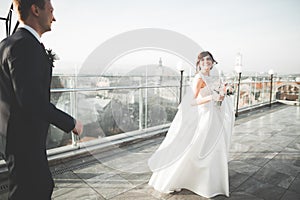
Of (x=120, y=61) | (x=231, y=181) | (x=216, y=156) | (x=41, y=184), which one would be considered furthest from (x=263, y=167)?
(x=120, y=61)

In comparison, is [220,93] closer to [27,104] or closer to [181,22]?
[27,104]

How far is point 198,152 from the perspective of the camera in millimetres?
1904

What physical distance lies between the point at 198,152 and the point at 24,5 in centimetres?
186

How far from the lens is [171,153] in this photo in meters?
2.04

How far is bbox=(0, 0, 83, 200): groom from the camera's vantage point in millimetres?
796

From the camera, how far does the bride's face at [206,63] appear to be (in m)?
2.08

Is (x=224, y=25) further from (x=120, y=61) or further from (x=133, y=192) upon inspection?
(x=133, y=192)

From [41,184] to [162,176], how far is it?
4.30 ft

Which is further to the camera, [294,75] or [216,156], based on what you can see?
[294,75]

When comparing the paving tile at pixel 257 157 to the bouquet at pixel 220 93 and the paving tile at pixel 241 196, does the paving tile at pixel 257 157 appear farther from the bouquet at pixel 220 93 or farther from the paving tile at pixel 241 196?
the bouquet at pixel 220 93

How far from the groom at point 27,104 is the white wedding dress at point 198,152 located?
131 cm

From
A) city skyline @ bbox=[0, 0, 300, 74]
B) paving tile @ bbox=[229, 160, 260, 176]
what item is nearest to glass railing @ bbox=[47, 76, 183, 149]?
→ city skyline @ bbox=[0, 0, 300, 74]

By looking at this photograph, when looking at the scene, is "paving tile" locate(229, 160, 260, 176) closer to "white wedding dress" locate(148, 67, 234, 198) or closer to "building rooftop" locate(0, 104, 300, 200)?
"building rooftop" locate(0, 104, 300, 200)

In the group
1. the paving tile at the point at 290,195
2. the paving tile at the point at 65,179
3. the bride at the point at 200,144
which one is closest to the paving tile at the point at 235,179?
the bride at the point at 200,144
